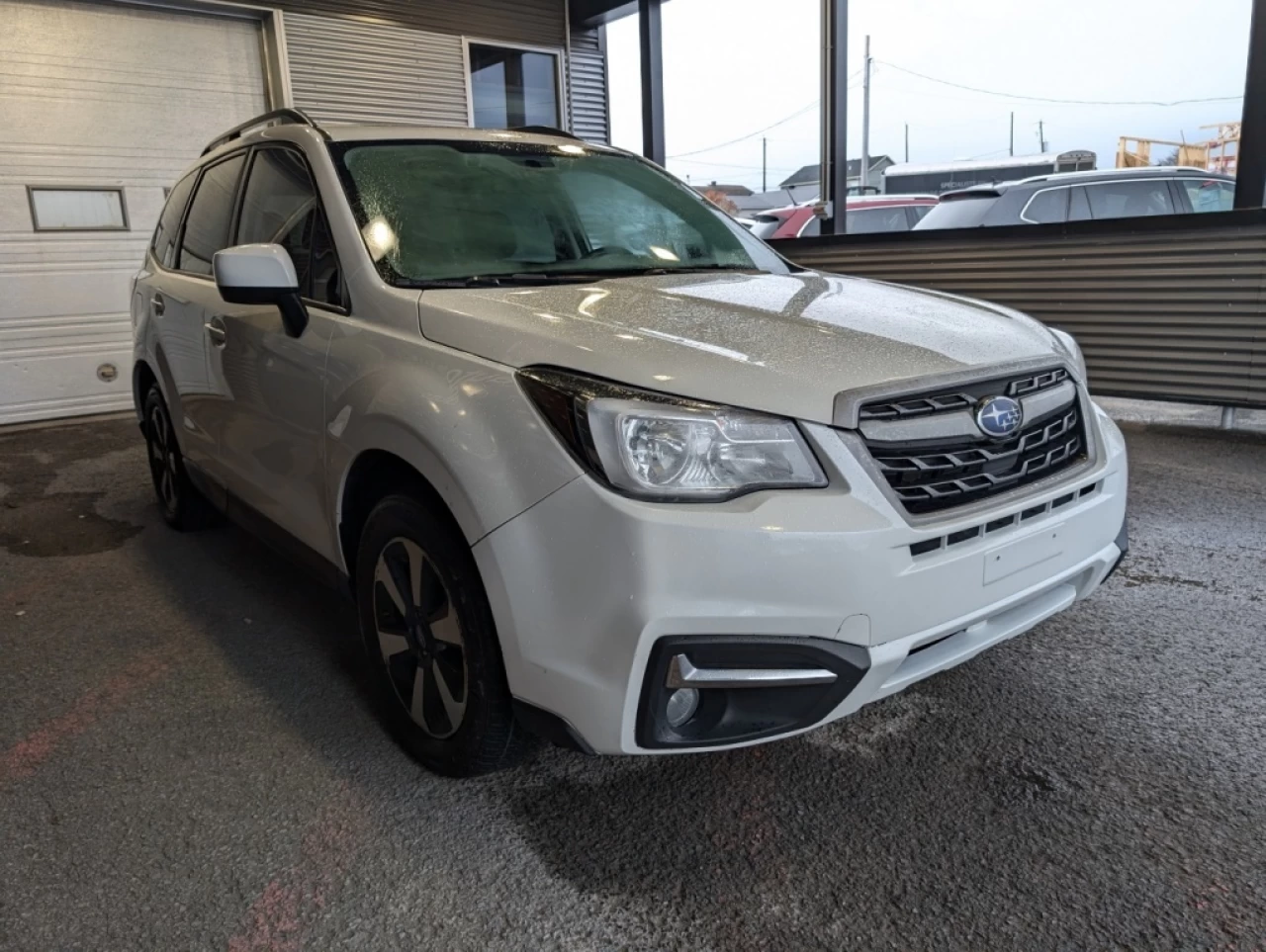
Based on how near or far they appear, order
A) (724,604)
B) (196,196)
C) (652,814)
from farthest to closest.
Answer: (196,196) → (652,814) → (724,604)

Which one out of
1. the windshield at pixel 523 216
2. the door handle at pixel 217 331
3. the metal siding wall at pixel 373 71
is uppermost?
the metal siding wall at pixel 373 71

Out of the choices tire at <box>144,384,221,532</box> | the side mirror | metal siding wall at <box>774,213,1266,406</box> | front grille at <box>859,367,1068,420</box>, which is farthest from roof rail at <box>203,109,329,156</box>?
metal siding wall at <box>774,213,1266,406</box>

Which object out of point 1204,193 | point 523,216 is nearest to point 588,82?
point 1204,193

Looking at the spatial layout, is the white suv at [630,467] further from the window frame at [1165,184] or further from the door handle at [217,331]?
the window frame at [1165,184]

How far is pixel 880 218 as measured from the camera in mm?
10742

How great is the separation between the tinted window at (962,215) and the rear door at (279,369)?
5506 mm

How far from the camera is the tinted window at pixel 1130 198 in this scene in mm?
7344

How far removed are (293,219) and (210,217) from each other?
3.01 feet

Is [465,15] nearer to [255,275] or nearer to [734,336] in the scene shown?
[255,275]

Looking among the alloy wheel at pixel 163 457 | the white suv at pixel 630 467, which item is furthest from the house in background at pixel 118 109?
the white suv at pixel 630 467

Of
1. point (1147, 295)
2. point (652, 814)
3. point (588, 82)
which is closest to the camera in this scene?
point (652, 814)

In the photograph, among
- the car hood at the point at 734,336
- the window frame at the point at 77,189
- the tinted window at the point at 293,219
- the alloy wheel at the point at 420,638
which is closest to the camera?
the car hood at the point at 734,336

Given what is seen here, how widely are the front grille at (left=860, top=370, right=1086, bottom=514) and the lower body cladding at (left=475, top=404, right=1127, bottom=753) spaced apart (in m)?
0.05

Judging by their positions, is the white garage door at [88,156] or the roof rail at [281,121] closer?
the roof rail at [281,121]
